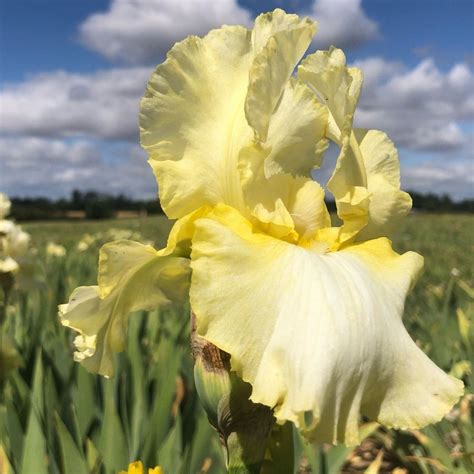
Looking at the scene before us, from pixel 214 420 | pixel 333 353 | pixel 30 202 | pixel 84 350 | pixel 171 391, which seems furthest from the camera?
pixel 30 202

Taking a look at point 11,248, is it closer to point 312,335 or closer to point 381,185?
point 381,185

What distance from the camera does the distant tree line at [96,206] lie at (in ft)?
134

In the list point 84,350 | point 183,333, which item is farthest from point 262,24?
point 183,333

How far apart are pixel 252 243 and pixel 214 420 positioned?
0.81ft

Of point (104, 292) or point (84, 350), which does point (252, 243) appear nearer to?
point (104, 292)

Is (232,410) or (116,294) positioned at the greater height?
(116,294)

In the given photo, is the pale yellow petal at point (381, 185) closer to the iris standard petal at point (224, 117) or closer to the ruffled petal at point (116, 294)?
the iris standard petal at point (224, 117)

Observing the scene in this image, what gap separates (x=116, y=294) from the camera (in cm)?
90

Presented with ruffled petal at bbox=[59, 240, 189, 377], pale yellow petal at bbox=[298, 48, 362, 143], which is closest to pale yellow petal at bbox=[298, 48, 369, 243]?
pale yellow petal at bbox=[298, 48, 362, 143]

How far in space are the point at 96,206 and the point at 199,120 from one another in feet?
133

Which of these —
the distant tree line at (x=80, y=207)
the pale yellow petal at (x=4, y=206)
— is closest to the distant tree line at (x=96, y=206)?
the distant tree line at (x=80, y=207)

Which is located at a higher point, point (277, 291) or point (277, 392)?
point (277, 291)

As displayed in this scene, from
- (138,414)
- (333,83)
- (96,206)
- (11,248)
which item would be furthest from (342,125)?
(96,206)

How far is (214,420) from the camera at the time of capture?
832 mm
